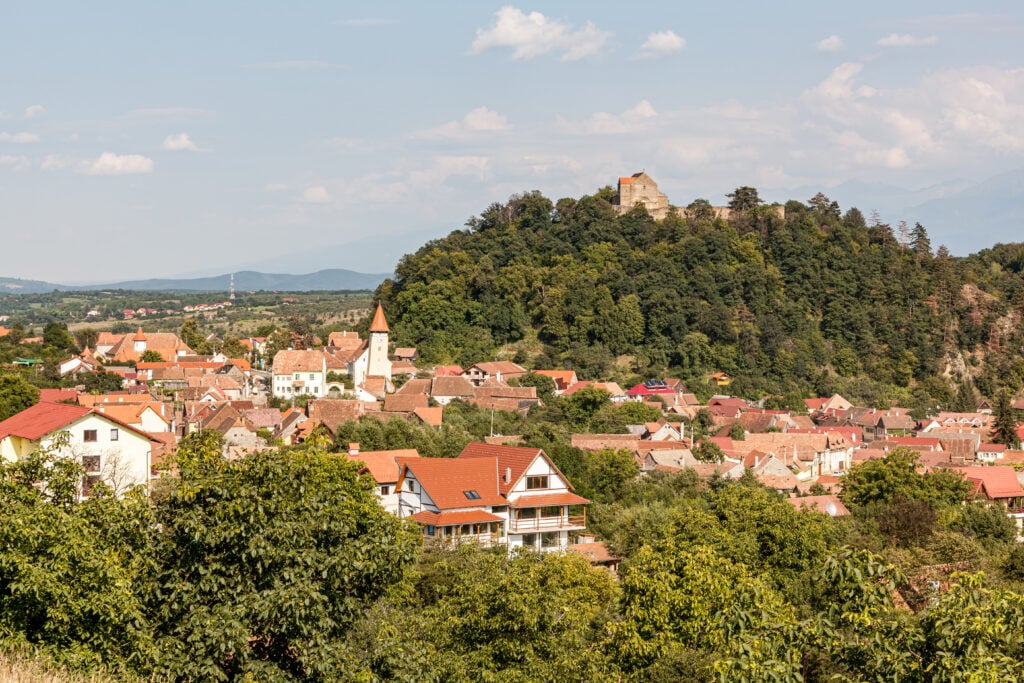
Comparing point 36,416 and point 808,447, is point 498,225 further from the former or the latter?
point 36,416

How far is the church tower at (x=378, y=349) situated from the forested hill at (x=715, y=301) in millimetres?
8600

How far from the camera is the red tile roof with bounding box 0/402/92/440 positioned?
27.0 m

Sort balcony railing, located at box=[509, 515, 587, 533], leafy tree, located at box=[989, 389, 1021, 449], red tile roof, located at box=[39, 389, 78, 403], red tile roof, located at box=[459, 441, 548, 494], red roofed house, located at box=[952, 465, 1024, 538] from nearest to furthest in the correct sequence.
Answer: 1. balcony railing, located at box=[509, 515, 587, 533]
2. red tile roof, located at box=[459, 441, 548, 494]
3. red roofed house, located at box=[952, 465, 1024, 538]
4. red tile roof, located at box=[39, 389, 78, 403]
5. leafy tree, located at box=[989, 389, 1021, 449]

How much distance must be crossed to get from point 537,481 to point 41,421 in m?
13.6

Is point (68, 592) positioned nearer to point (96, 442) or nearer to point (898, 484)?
point (96, 442)

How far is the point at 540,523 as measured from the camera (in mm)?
29688

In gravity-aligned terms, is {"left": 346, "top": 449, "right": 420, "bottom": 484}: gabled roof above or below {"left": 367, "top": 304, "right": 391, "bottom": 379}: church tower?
below

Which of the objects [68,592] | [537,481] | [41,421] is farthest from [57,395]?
[68,592]

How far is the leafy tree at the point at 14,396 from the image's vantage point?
3891 centimetres

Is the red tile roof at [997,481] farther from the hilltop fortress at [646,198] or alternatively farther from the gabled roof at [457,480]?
the hilltop fortress at [646,198]

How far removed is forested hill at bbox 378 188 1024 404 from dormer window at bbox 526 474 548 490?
4320 cm

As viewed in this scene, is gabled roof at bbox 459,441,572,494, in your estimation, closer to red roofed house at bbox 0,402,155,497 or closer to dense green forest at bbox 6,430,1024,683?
red roofed house at bbox 0,402,155,497

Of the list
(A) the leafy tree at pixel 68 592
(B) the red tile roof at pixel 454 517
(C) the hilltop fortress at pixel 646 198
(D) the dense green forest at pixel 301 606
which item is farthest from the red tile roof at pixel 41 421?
(C) the hilltop fortress at pixel 646 198

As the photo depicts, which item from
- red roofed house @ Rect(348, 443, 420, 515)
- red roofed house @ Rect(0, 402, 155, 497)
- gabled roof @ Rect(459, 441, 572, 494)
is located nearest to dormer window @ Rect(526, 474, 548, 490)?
gabled roof @ Rect(459, 441, 572, 494)
